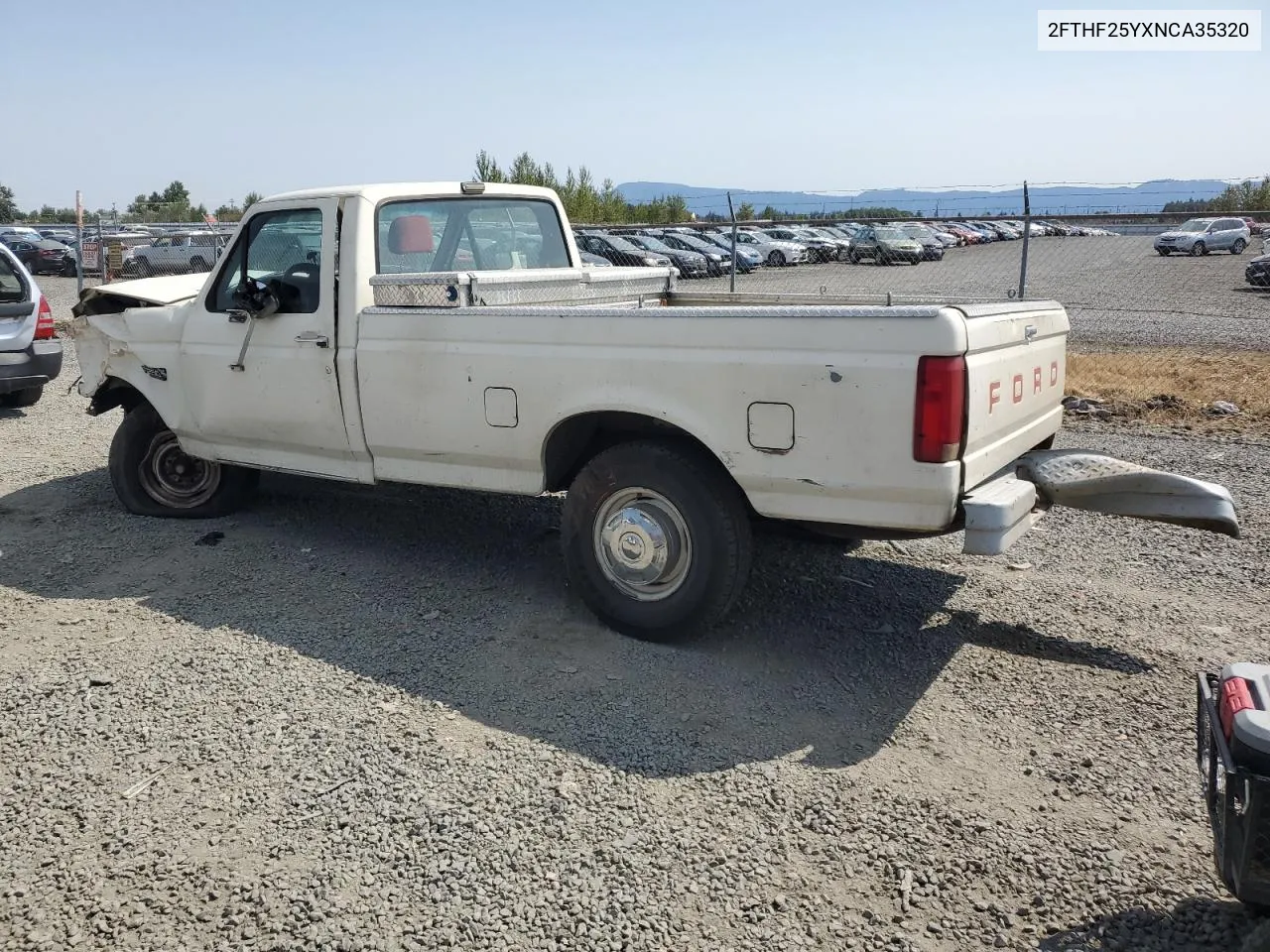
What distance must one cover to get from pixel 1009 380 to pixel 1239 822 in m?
2.12

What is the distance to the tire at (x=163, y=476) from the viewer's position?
20.9ft

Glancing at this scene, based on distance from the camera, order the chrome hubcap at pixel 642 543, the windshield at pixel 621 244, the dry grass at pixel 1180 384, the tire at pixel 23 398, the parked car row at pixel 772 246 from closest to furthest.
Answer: the chrome hubcap at pixel 642 543 → the dry grass at pixel 1180 384 → the tire at pixel 23 398 → the parked car row at pixel 772 246 → the windshield at pixel 621 244

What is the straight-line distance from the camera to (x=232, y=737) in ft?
12.6

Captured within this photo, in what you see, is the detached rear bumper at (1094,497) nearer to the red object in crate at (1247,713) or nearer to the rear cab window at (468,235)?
the red object in crate at (1247,713)

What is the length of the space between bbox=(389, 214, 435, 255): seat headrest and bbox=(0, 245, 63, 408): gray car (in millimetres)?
5783

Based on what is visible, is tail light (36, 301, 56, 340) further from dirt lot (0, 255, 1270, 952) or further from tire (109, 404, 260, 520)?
dirt lot (0, 255, 1270, 952)

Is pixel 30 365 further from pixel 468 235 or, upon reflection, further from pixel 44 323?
pixel 468 235

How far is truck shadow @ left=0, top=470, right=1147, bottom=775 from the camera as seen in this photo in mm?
3947

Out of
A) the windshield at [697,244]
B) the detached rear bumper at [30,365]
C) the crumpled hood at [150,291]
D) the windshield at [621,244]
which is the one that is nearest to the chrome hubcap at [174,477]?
the crumpled hood at [150,291]

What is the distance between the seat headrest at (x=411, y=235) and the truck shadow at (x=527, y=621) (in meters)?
1.64

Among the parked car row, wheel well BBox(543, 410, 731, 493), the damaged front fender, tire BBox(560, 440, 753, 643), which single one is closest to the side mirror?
the damaged front fender

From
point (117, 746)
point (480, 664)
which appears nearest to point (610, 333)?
point (480, 664)

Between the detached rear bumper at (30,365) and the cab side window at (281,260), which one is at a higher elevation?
the cab side window at (281,260)

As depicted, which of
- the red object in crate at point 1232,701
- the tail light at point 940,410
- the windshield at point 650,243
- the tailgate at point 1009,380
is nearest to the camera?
the red object in crate at point 1232,701
